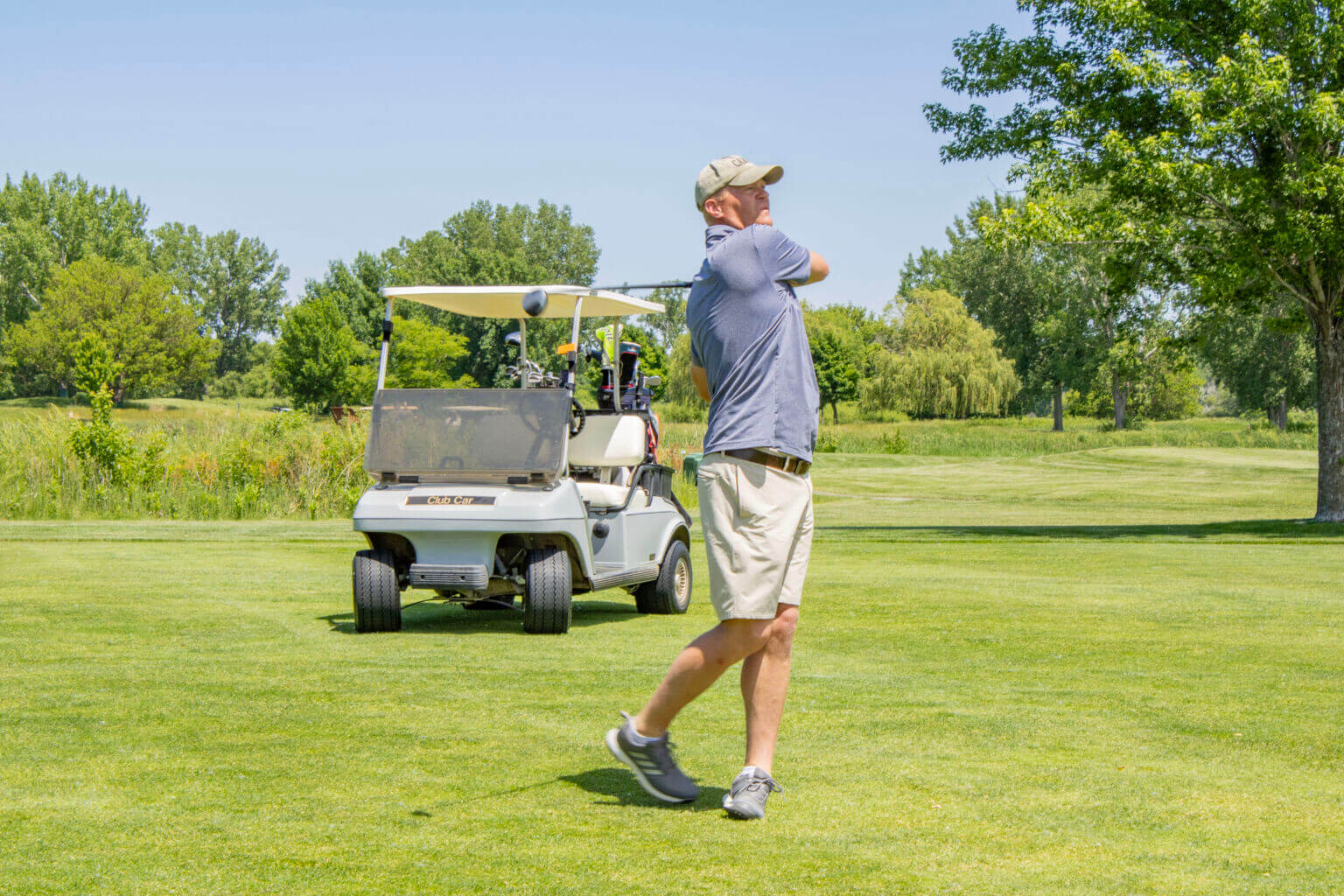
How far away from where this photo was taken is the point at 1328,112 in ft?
55.7

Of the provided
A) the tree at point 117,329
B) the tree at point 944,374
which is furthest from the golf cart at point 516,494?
the tree at point 117,329

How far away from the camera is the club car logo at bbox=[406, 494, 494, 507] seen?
8203 millimetres

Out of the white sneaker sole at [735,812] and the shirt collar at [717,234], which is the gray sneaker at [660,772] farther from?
the shirt collar at [717,234]

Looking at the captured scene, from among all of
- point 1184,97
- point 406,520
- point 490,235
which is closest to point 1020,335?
point 490,235

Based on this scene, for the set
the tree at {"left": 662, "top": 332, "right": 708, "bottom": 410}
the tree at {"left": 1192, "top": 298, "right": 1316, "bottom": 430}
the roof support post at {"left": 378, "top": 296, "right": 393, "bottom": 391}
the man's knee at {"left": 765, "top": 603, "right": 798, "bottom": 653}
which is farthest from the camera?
the tree at {"left": 662, "top": 332, "right": 708, "bottom": 410}

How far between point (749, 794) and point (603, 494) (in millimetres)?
5029

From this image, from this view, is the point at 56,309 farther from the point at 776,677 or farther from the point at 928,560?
the point at 776,677

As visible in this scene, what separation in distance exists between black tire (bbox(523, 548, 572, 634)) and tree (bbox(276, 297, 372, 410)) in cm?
7429

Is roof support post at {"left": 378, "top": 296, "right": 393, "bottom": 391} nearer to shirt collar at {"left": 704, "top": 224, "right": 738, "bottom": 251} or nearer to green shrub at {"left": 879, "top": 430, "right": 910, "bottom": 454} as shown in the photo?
shirt collar at {"left": 704, "top": 224, "right": 738, "bottom": 251}

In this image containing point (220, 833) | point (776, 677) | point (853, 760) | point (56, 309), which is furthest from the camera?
point (56, 309)

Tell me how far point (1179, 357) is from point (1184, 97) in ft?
25.0

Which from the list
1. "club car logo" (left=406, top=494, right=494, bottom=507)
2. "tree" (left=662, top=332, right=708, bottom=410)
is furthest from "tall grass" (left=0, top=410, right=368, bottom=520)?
"tree" (left=662, top=332, right=708, bottom=410)

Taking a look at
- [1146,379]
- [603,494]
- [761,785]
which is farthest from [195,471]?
[1146,379]

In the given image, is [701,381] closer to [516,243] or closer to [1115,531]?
[1115,531]
